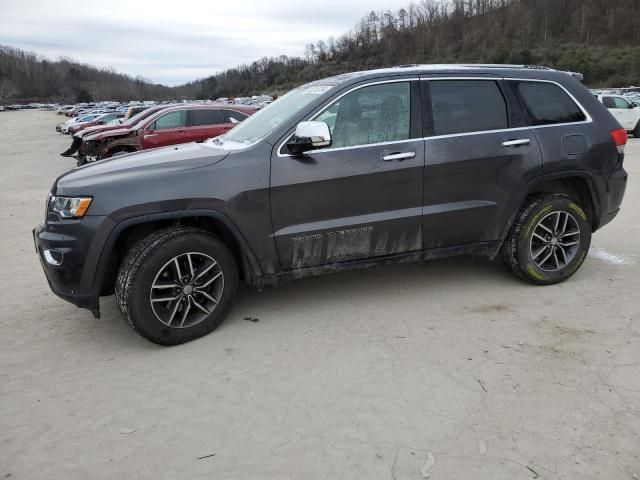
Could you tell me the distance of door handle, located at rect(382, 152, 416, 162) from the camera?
393cm

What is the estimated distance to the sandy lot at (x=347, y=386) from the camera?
8.30 feet

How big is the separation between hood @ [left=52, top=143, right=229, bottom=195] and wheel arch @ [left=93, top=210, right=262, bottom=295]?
297 mm

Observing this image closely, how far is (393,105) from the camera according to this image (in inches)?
160

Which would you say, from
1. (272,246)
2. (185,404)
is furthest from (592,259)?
(185,404)

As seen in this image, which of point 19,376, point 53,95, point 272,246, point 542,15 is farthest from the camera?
point 53,95

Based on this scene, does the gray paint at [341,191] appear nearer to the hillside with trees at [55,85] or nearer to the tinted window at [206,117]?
the tinted window at [206,117]

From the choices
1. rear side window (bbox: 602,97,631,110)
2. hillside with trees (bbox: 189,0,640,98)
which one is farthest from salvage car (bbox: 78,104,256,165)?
hillside with trees (bbox: 189,0,640,98)

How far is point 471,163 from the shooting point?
4.14 metres

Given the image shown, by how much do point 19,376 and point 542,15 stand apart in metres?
117

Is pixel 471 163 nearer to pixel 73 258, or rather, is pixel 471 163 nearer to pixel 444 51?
pixel 73 258

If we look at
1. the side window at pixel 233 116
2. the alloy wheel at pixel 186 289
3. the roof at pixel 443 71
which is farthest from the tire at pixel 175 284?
the side window at pixel 233 116

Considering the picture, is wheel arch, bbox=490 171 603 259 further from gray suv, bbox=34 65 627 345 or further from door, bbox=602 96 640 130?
door, bbox=602 96 640 130

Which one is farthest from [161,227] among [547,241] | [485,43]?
[485,43]

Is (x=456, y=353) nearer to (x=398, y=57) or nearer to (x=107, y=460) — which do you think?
(x=107, y=460)
